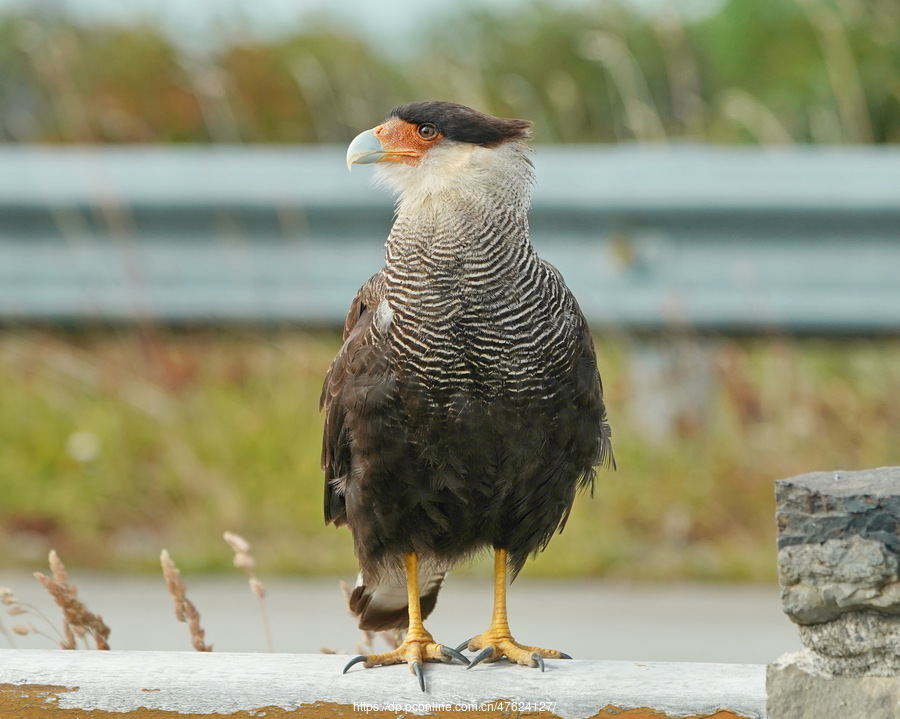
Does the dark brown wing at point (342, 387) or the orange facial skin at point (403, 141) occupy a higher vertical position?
the orange facial skin at point (403, 141)

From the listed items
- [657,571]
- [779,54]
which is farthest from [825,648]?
[779,54]

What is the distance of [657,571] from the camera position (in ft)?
16.0

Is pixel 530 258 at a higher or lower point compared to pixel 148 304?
lower

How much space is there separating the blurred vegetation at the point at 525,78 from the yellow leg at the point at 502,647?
3652mm

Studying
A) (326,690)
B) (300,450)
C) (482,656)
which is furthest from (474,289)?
(300,450)

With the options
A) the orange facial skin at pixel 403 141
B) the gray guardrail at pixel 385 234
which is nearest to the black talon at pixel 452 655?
the orange facial skin at pixel 403 141

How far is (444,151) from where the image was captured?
9.61 feet

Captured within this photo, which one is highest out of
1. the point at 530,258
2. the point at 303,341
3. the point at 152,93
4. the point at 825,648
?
the point at 152,93

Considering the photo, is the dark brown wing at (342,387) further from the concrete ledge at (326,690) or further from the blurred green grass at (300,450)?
the blurred green grass at (300,450)

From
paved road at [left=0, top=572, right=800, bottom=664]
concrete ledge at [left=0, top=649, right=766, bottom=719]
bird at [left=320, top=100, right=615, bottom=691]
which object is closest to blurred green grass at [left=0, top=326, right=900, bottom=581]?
paved road at [left=0, top=572, right=800, bottom=664]

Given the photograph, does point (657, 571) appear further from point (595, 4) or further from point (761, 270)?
point (595, 4)

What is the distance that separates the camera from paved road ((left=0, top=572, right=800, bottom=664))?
13.6 ft

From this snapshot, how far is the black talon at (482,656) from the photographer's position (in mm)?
2654

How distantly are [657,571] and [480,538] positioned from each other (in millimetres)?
2054
